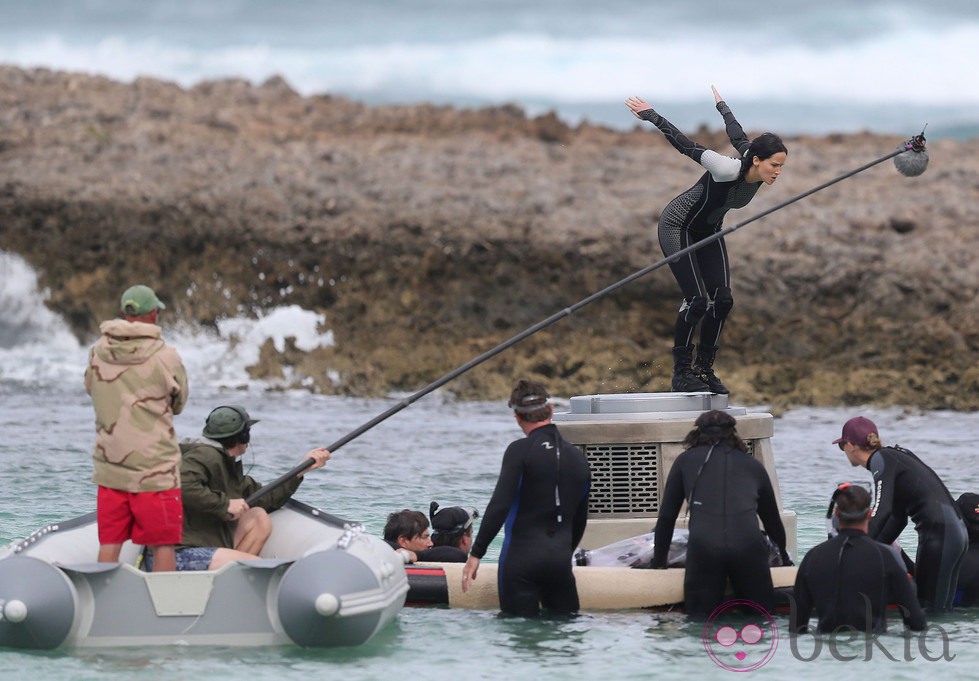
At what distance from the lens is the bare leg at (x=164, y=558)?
9.26 metres

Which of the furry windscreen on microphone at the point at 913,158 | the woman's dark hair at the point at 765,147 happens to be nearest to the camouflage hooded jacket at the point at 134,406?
the woman's dark hair at the point at 765,147

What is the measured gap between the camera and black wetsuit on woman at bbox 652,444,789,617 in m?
9.77

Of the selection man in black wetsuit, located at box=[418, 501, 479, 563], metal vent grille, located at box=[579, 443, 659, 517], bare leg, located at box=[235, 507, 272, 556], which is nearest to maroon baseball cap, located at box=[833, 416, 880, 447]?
metal vent grille, located at box=[579, 443, 659, 517]

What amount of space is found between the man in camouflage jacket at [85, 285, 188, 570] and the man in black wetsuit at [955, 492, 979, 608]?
462cm

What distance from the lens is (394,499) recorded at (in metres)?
17.8

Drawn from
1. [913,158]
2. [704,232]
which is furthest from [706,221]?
[913,158]

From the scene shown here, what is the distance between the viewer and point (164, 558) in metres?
9.27

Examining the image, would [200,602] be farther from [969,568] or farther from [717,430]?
[969,568]

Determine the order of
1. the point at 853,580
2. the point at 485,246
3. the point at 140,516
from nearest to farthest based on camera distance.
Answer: the point at 140,516
the point at 853,580
the point at 485,246

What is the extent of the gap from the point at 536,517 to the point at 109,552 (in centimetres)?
233

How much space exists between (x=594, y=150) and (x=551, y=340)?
48.5 ft

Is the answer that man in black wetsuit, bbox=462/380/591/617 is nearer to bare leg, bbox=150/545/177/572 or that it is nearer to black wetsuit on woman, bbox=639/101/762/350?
bare leg, bbox=150/545/177/572

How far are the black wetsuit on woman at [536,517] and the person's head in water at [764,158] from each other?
2.70 metres

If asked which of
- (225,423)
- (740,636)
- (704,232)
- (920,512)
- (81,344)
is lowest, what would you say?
(740,636)
